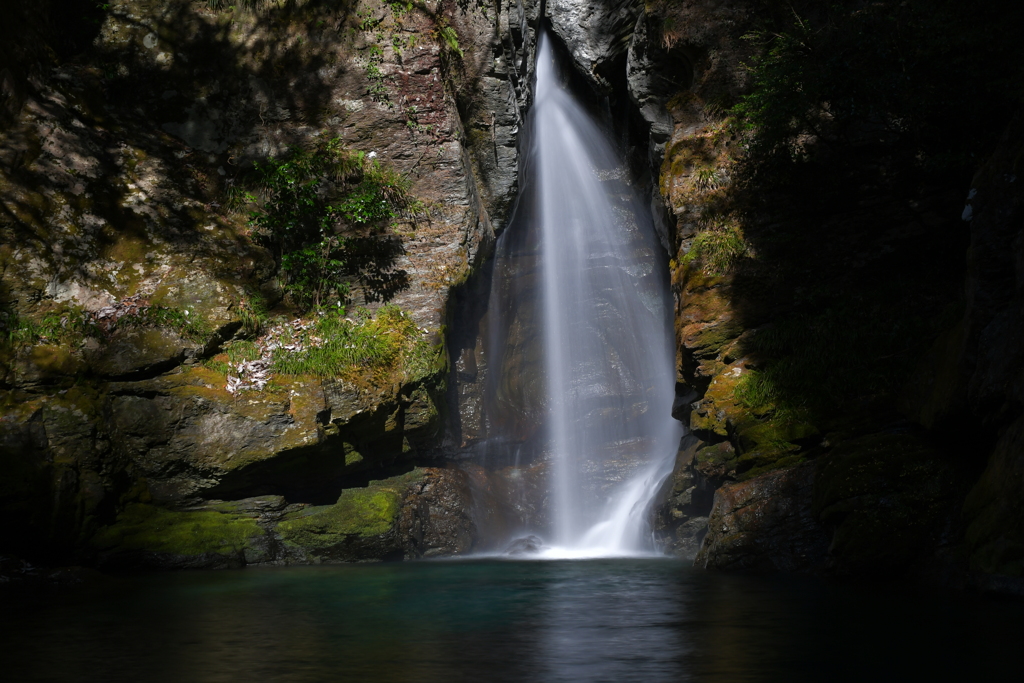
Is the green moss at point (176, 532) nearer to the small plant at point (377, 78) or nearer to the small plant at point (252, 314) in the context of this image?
the small plant at point (252, 314)

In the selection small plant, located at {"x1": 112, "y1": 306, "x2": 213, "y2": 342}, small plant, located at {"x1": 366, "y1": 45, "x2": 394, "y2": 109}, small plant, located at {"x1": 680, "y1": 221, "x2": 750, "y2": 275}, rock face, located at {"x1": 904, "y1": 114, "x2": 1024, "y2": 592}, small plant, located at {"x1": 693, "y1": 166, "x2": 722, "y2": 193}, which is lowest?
rock face, located at {"x1": 904, "y1": 114, "x2": 1024, "y2": 592}

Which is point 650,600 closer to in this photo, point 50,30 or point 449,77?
point 449,77

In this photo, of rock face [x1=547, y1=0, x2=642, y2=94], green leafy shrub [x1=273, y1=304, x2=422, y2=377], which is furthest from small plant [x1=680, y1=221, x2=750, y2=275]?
rock face [x1=547, y1=0, x2=642, y2=94]

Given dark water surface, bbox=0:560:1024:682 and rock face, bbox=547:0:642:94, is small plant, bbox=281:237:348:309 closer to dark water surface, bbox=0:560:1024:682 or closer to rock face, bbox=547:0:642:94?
dark water surface, bbox=0:560:1024:682

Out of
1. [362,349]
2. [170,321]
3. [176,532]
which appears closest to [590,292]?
[362,349]

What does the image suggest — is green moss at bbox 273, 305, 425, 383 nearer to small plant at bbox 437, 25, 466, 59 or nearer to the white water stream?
the white water stream

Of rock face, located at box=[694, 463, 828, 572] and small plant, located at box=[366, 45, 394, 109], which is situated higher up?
small plant, located at box=[366, 45, 394, 109]

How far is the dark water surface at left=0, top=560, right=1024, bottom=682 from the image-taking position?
3727 millimetres

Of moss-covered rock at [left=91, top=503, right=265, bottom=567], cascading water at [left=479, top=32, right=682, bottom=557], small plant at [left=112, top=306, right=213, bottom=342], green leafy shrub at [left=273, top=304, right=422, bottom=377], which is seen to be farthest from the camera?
cascading water at [left=479, top=32, right=682, bottom=557]

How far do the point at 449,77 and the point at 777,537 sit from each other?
428 inches

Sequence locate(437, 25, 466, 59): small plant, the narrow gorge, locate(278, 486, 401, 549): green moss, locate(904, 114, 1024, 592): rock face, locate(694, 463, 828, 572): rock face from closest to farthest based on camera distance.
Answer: locate(904, 114, 1024, 592): rock face → locate(694, 463, 828, 572): rock face → the narrow gorge → locate(278, 486, 401, 549): green moss → locate(437, 25, 466, 59): small plant

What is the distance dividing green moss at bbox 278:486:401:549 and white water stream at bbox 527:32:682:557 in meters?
5.00

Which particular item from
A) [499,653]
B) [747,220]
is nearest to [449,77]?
[747,220]

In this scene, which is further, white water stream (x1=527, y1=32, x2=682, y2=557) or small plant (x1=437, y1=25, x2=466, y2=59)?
white water stream (x1=527, y1=32, x2=682, y2=557)
